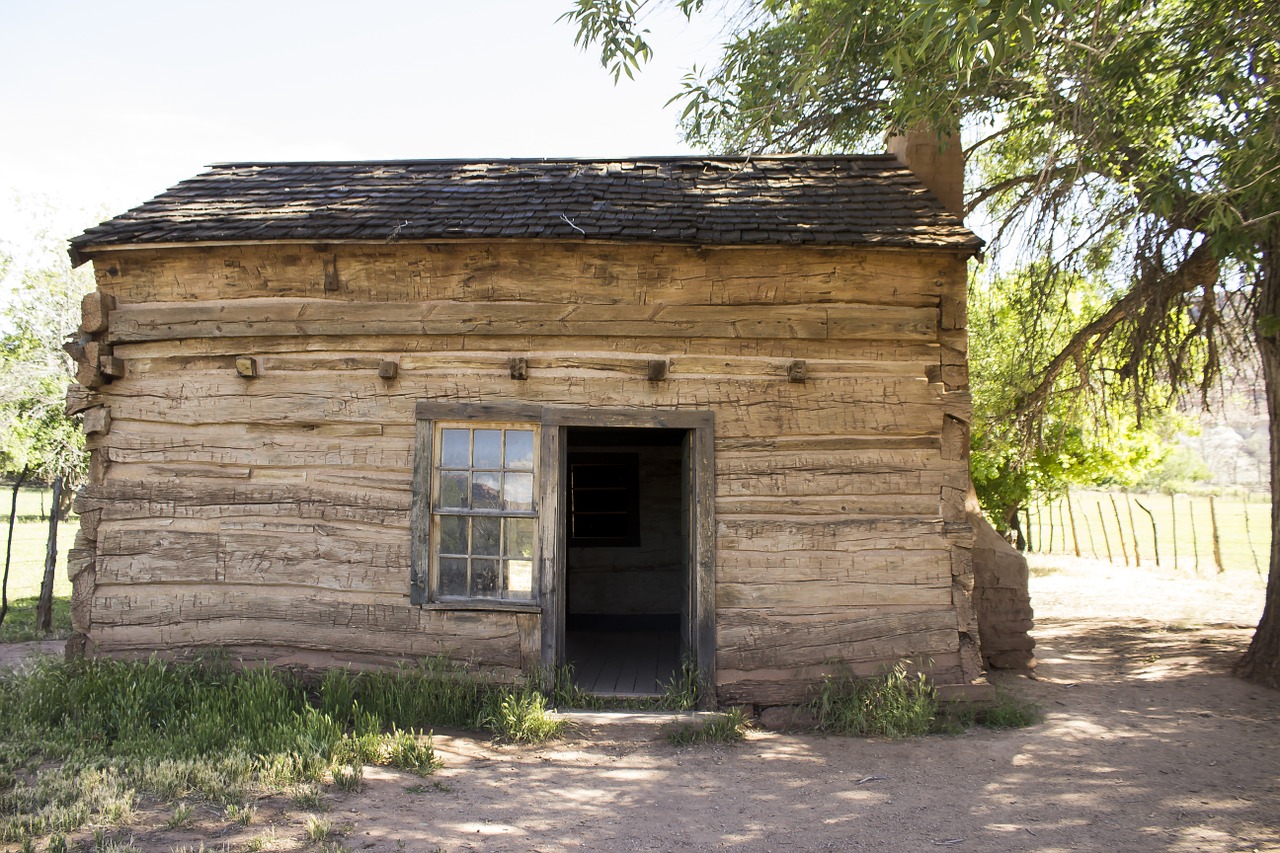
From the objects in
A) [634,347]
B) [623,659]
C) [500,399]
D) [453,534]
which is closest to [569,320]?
[634,347]

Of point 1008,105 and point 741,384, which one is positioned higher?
point 1008,105

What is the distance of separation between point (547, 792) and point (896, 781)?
2083 mm

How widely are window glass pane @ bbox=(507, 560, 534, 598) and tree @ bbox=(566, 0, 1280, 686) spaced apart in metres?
3.83

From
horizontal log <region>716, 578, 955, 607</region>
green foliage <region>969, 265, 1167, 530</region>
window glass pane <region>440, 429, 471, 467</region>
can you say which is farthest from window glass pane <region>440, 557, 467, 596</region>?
green foliage <region>969, 265, 1167, 530</region>

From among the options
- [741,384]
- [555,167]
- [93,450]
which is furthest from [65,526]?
[741,384]

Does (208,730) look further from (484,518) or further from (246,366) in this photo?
(246,366)

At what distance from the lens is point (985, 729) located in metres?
6.18

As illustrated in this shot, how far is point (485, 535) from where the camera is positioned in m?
6.47

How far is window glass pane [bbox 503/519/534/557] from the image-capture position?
644 cm

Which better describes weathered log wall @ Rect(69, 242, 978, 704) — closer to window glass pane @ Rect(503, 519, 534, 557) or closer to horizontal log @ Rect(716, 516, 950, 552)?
horizontal log @ Rect(716, 516, 950, 552)

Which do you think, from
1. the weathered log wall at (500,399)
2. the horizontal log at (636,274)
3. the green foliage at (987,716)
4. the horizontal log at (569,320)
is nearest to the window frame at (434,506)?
→ the weathered log wall at (500,399)

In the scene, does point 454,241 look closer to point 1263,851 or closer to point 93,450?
point 93,450

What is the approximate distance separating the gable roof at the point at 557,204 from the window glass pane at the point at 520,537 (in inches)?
82.6

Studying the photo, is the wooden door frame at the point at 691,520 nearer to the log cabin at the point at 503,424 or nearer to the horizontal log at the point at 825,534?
the log cabin at the point at 503,424
